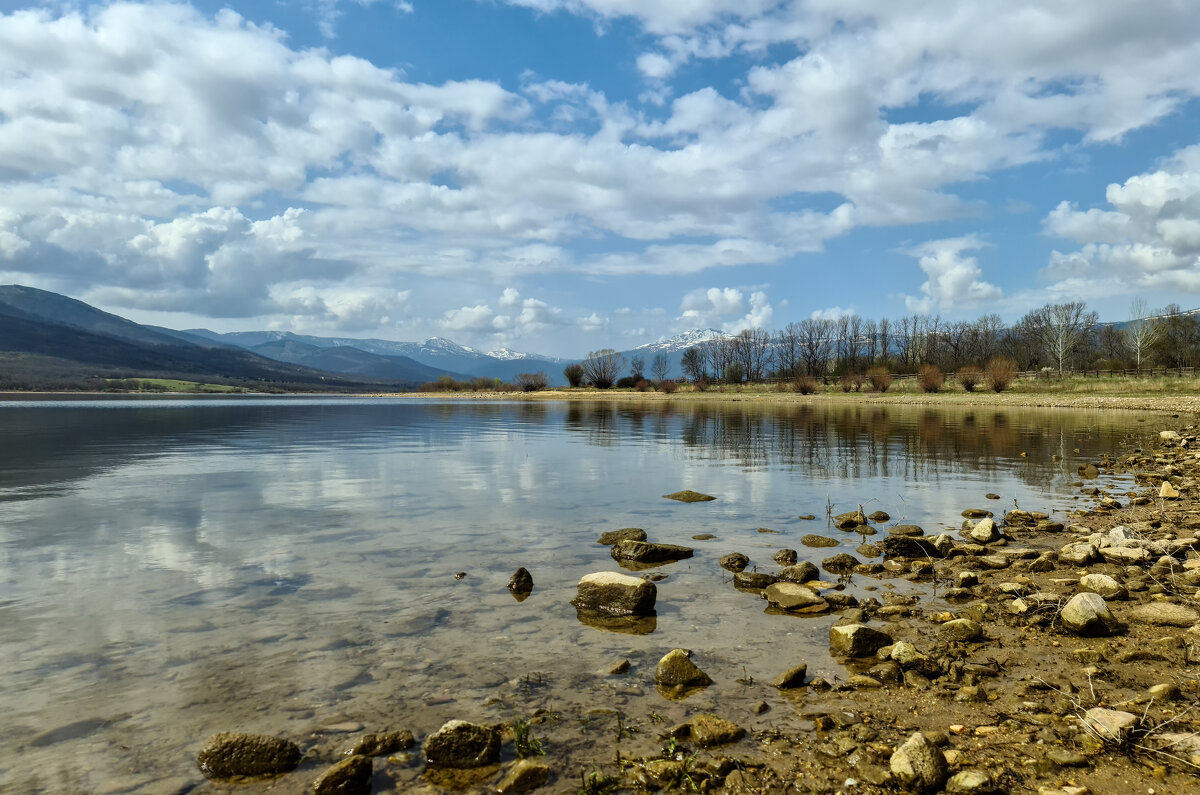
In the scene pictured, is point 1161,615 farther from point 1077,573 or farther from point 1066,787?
point 1066,787

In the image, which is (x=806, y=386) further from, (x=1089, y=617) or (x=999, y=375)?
(x=1089, y=617)

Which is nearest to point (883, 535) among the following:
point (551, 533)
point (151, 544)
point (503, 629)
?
point (551, 533)

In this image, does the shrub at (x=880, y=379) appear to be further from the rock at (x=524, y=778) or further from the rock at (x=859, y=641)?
the rock at (x=524, y=778)

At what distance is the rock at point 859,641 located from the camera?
816cm

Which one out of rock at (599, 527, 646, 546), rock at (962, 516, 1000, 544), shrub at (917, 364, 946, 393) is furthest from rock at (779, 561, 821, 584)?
shrub at (917, 364, 946, 393)

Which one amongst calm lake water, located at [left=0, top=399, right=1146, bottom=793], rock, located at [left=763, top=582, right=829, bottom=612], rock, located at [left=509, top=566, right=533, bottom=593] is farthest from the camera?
rock, located at [left=509, top=566, right=533, bottom=593]

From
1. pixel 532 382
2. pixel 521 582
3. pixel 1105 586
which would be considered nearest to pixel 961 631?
pixel 1105 586

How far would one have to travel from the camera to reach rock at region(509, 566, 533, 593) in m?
11.2

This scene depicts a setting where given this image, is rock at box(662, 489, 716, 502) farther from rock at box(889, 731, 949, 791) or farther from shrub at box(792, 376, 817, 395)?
shrub at box(792, 376, 817, 395)

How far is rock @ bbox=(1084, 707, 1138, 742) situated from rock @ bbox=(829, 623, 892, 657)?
2.41 metres

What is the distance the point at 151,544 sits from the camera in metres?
14.4

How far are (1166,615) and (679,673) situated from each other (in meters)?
6.64

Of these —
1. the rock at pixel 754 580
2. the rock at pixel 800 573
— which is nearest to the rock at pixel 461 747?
the rock at pixel 754 580

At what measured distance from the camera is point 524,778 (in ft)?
18.4
